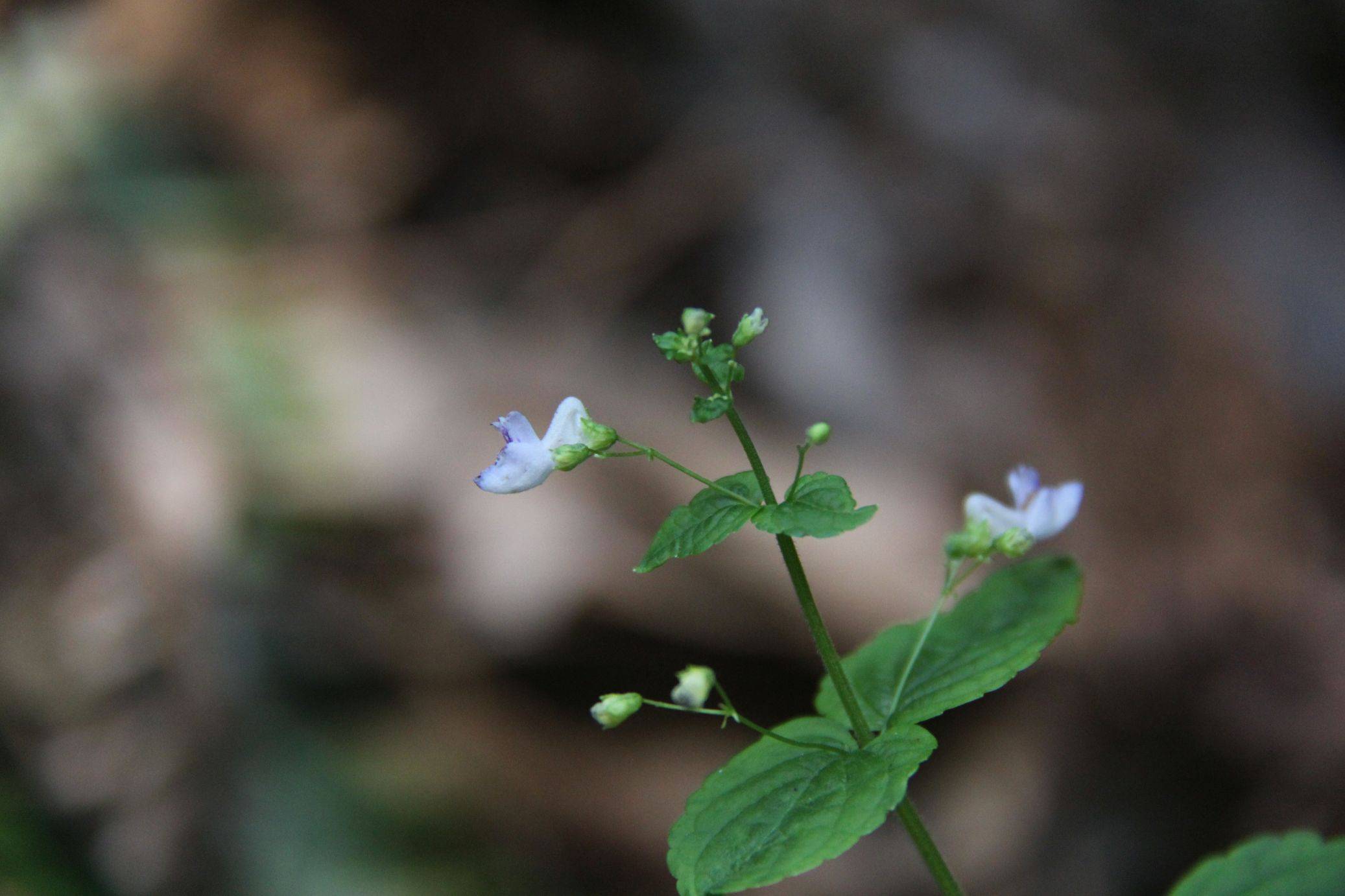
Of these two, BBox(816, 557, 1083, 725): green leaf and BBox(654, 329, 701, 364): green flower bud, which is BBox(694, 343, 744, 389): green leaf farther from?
BBox(816, 557, 1083, 725): green leaf

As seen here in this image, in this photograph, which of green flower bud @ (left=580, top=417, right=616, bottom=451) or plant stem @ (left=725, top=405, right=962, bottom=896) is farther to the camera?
green flower bud @ (left=580, top=417, right=616, bottom=451)

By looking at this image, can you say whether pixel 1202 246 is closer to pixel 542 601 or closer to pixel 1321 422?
pixel 1321 422

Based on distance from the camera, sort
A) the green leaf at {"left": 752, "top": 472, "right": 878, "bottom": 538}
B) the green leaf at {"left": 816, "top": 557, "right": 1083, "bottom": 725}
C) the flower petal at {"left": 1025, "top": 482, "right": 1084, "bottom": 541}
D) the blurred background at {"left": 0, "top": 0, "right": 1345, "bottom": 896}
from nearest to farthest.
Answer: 1. the green leaf at {"left": 752, "top": 472, "right": 878, "bottom": 538}
2. the green leaf at {"left": 816, "top": 557, "right": 1083, "bottom": 725}
3. the flower petal at {"left": 1025, "top": 482, "right": 1084, "bottom": 541}
4. the blurred background at {"left": 0, "top": 0, "right": 1345, "bottom": 896}

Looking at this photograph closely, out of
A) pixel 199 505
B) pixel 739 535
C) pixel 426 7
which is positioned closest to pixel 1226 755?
pixel 739 535

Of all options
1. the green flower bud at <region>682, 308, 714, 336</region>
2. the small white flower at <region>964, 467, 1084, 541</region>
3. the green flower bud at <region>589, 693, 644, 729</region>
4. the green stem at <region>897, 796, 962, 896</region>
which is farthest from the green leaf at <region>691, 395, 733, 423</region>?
the green stem at <region>897, 796, 962, 896</region>

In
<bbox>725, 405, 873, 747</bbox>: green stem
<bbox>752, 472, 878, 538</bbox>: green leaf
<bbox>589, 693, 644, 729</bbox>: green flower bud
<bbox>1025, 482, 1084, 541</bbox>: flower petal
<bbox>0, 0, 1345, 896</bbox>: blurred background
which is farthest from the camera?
<bbox>0, 0, 1345, 896</bbox>: blurred background

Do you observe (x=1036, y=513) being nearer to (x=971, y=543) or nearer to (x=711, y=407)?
(x=971, y=543)

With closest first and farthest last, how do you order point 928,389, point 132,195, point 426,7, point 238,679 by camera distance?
point 238,679
point 928,389
point 132,195
point 426,7
